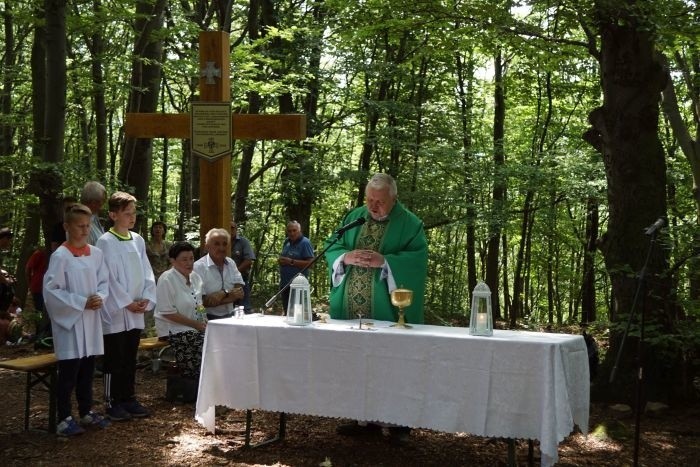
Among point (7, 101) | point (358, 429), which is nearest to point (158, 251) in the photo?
point (358, 429)

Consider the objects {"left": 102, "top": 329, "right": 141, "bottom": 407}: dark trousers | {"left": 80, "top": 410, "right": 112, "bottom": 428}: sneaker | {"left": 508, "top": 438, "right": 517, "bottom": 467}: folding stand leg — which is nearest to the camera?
{"left": 508, "top": 438, "right": 517, "bottom": 467}: folding stand leg

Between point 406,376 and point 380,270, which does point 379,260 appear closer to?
point 380,270

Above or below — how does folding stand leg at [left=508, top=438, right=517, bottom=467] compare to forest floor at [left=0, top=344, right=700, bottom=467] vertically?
above

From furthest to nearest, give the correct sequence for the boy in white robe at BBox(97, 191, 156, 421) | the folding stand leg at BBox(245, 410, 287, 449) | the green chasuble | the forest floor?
the boy in white robe at BBox(97, 191, 156, 421), the green chasuble, the folding stand leg at BBox(245, 410, 287, 449), the forest floor

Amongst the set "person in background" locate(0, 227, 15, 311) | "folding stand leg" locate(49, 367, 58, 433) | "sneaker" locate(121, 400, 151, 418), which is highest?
"person in background" locate(0, 227, 15, 311)

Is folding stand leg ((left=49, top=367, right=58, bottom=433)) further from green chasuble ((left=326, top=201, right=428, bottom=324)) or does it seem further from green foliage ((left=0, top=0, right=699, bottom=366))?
green foliage ((left=0, top=0, right=699, bottom=366))

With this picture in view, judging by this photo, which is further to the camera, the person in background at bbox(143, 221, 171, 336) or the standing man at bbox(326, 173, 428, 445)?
the person in background at bbox(143, 221, 171, 336)

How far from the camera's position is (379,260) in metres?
5.25

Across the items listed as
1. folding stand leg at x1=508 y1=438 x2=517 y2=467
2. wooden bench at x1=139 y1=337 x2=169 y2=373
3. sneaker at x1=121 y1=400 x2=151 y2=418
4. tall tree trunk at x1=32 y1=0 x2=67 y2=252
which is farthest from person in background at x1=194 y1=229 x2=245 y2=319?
folding stand leg at x1=508 y1=438 x2=517 y2=467

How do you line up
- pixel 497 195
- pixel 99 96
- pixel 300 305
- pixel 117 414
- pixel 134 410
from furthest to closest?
pixel 497 195
pixel 99 96
pixel 134 410
pixel 117 414
pixel 300 305

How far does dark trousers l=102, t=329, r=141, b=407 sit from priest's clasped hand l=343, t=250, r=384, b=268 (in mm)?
1832

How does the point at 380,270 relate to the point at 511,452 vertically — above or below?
above

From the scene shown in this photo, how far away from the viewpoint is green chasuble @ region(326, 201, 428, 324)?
5340mm

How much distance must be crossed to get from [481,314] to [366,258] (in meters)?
1.12
